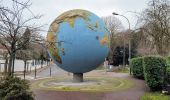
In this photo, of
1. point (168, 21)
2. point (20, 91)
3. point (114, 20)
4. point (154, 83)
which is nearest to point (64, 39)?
point (154, 83)

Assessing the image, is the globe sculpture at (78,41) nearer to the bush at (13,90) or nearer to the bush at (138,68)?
the bush at (138,68)

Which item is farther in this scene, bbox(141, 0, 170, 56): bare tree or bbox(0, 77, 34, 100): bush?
bbox(141, 0, 170, 56): bare tree

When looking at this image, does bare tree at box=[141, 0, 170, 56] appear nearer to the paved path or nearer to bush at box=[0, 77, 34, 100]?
the paved path

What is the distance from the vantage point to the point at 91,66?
76.0 ft

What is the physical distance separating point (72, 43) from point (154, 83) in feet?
22.2

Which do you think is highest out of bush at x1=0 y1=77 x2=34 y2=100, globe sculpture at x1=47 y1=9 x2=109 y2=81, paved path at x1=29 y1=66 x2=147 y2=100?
globe sculpture at x1=47 y1=9 x2=109 y2=81

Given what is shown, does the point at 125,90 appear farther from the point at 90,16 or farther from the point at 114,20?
the point at 114,20

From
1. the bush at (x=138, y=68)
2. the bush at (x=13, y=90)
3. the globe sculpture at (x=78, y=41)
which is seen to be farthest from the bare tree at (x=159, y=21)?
the bush at (x=13, y=90)

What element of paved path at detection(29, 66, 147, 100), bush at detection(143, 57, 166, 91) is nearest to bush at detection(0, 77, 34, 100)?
paved path at detection(29, 66, 147, 100)

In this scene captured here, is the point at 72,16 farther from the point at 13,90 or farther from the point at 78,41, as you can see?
the point at 13,90

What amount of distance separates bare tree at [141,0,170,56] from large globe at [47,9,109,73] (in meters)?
7.58

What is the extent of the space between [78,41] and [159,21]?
10.5 metres

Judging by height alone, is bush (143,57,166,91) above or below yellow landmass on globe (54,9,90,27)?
below

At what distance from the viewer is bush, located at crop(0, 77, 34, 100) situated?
43.9 ft
